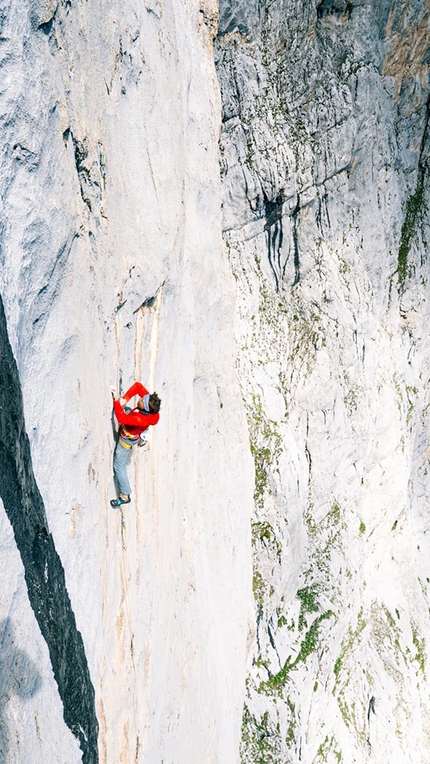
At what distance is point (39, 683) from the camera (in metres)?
4.85

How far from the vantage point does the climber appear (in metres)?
6.98

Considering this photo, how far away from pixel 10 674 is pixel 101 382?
318 centimetres

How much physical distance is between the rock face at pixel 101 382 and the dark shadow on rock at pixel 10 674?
16mm

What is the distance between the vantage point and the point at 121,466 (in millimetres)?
7117

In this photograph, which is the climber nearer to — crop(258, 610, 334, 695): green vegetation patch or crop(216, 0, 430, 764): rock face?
crop(216, 0, 430, 764): rock face

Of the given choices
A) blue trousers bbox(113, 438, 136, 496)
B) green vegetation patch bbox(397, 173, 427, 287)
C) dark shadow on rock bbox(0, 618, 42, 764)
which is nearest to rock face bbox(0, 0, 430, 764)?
dark shadow on rock bbox(0, 618, 42, 764)

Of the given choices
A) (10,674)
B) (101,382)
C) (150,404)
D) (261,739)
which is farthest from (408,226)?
(10,674)

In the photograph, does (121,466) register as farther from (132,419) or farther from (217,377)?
(217,377)

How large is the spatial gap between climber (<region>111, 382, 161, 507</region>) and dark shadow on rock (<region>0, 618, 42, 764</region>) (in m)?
2.50

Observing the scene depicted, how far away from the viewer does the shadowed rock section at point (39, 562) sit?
14.1ft

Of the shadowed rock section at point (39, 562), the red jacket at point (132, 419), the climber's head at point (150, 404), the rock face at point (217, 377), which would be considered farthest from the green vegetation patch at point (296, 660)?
the climber's head at point (150, 404)

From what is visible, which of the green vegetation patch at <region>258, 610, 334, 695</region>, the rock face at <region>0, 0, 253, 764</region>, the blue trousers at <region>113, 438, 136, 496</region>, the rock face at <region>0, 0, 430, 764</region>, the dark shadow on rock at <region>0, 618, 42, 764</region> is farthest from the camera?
the green vegetation patch at <region>258, 610, 334, 695</region>

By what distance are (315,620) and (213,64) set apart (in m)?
17.4

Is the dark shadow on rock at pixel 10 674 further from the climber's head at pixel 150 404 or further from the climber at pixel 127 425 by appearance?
the climber's head at pixel 150 404
